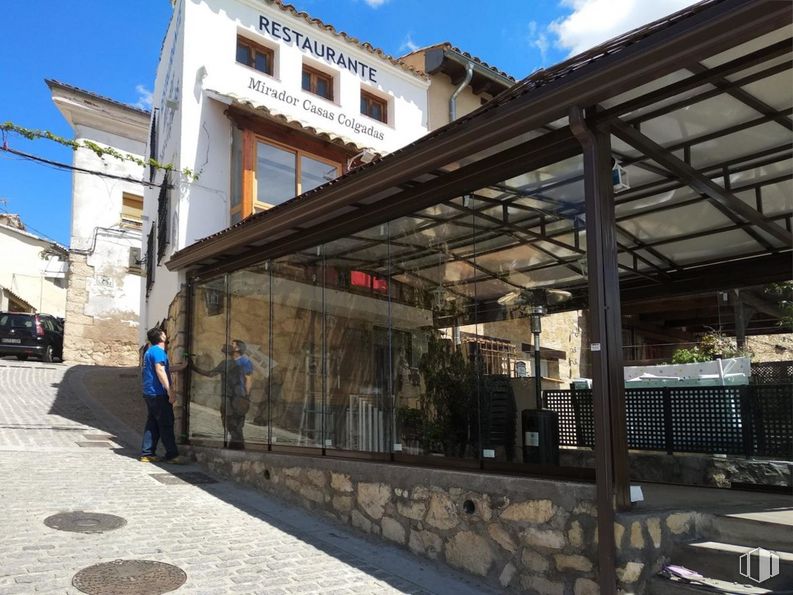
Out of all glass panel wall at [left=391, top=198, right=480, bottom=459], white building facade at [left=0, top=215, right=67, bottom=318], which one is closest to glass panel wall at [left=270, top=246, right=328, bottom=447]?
glass panel wall at [left=391, top=198, right=480, bottom=459]

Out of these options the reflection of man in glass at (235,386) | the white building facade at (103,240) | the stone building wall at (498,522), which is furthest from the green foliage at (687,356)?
the white building facade at (103,240)

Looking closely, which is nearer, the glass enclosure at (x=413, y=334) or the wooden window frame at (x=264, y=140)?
the glass enclosure at (x=413, y=334)

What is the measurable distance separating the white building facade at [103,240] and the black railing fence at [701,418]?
58.9ft

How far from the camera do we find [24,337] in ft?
67.5

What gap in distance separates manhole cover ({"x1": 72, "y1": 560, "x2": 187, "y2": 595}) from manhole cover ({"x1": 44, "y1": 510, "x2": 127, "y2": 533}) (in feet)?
2.84

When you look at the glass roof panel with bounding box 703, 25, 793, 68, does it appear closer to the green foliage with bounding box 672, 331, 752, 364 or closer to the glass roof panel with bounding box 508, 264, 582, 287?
the glass roof panel with bounding box 508, 264, 582, 287

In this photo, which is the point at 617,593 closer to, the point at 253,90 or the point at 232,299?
the point at 232,299

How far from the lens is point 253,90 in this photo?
1185cm

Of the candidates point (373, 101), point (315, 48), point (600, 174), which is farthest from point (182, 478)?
point (373, 101)

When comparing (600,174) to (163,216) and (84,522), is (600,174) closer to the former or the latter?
(84,522)

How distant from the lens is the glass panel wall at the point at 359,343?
249 inches

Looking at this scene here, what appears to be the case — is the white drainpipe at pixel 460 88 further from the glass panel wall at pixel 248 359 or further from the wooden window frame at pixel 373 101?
the glass panel wall at pixel 248 359

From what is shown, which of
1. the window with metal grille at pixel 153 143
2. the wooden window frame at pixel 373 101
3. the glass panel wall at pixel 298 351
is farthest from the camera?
the window with metal grille at pixel 153 143

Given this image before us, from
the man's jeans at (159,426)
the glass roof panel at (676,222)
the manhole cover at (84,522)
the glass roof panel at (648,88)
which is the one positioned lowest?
the manhole cover at (84,522)
